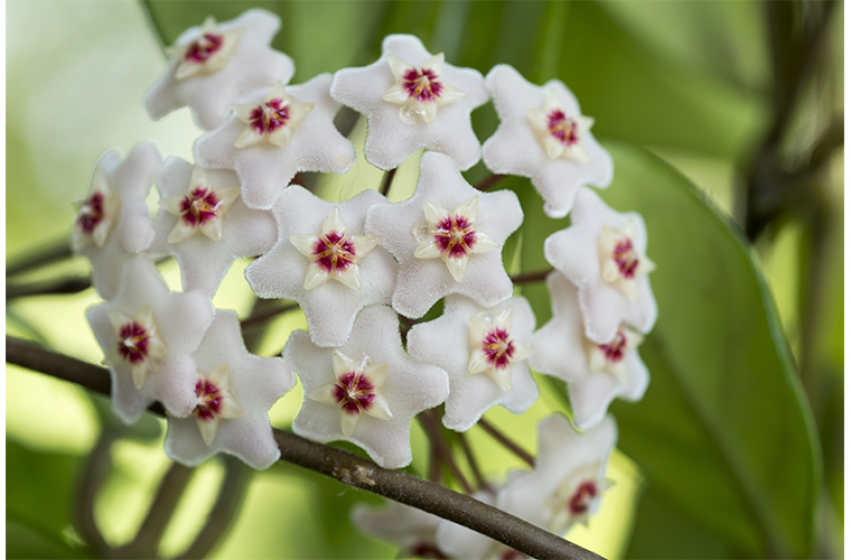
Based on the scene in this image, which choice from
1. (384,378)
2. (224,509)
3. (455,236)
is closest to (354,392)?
(384,378)

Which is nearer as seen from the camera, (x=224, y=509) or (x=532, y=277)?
(x=532, y=277)

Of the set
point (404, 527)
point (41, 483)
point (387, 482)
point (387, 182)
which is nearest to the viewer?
point (387, 482)

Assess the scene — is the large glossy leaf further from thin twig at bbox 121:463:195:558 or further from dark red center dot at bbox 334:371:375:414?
thin twig at bbox 121:463:195:558

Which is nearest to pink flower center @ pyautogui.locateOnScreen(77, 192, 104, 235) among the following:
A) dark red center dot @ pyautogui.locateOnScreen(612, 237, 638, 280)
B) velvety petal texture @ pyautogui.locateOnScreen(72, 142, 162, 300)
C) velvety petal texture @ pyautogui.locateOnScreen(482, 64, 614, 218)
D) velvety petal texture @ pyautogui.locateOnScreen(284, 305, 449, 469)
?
velvety petal texture @ pyautogui.locateOnScreen(72, 142, 162, 300)

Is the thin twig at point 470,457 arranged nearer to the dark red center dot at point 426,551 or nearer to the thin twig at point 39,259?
the dark red center dot at point 426,551

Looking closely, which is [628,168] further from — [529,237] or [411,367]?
[411,367]

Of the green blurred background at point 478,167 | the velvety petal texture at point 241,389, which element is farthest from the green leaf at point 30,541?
the velvety petal texture at point 241,389

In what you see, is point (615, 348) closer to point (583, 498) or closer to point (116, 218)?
point (583, 498)
